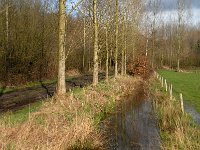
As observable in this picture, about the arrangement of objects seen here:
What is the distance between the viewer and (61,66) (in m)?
15.5

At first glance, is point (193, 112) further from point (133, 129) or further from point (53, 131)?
point (53, 131)

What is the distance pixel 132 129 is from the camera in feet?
43.2

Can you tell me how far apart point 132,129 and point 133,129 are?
1.7 inches

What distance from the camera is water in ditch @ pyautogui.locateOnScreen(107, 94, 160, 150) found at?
10859 millimetres

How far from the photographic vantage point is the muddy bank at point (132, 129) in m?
10.9

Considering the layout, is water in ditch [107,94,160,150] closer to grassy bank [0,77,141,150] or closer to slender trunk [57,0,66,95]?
grassy bank [0,77,141,150]

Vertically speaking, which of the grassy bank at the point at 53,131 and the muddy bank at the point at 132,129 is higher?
the grassy bank at the point at 53,131

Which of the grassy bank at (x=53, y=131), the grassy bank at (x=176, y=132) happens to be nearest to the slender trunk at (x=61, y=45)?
the grassy bank at (x=53, y=131)

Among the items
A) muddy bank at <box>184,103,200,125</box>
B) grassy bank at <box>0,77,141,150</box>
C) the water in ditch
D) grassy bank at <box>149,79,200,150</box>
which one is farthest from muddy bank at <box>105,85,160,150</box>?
muddy bank at <box>184,103,200,125</box>

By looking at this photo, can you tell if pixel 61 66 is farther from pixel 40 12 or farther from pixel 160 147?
pixel 40 12

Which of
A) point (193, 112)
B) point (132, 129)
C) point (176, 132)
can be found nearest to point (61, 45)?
point (132, 129)

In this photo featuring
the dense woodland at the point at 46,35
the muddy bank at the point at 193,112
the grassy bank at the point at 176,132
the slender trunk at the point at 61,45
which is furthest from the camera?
the dense woodland at the point at 46,35

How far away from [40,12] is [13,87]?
12.0 m

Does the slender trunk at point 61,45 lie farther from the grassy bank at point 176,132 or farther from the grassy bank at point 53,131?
the grassy bank at point 176,132
